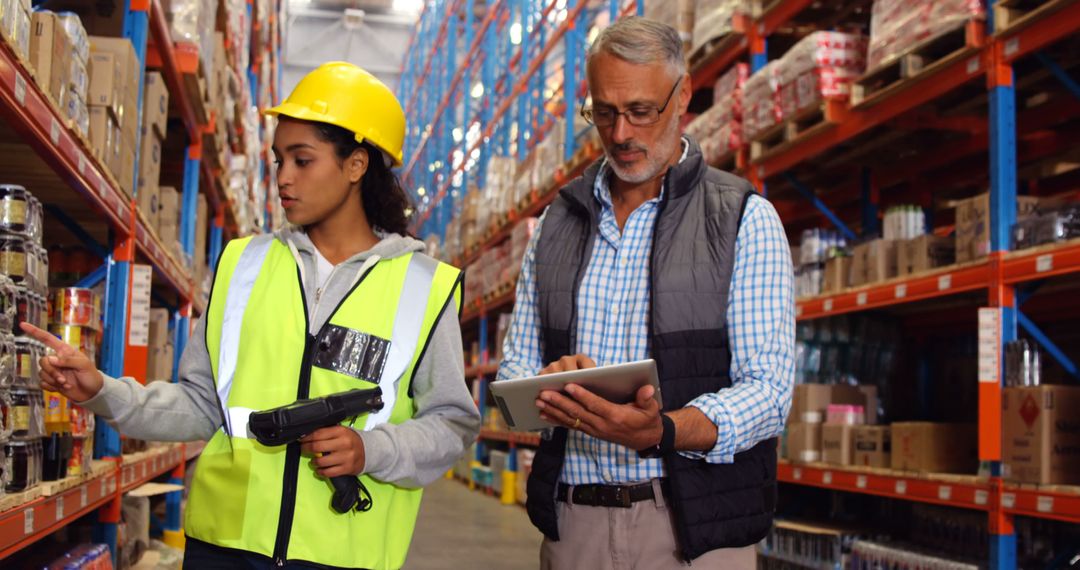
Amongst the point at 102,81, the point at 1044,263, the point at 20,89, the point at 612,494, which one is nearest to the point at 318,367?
the point at 612,494

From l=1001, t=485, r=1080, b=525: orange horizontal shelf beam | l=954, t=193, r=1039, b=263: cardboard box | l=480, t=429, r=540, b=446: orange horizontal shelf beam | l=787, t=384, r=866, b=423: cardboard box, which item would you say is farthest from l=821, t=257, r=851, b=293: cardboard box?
l=480, t=429, r=540, b=446: orange horizontal shelf beam

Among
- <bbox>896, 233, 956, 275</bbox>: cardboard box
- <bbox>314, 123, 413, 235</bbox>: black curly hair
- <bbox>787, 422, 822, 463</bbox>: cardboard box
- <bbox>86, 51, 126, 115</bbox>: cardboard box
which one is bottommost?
<bbox>787, 422, 822, 463</bbox>: cardboard box

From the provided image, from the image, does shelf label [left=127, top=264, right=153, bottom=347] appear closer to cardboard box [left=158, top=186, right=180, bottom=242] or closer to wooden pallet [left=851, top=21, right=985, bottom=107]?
cardboard box [left=158, top=186, right=180, bottom=242]

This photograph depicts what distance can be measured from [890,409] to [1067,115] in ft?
6.43

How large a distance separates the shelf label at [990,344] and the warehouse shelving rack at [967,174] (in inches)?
0.5

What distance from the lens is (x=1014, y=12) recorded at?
418 centimetres

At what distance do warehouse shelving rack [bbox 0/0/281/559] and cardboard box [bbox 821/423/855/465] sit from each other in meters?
3.17

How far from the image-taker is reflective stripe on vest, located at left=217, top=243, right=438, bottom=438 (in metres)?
1.95

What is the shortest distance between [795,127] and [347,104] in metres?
3.91

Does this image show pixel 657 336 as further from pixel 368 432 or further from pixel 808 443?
pixel 808 443

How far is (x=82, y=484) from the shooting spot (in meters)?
3.30

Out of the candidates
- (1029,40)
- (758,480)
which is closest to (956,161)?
(1029,40)

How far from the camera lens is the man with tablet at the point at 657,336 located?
1.88 meters

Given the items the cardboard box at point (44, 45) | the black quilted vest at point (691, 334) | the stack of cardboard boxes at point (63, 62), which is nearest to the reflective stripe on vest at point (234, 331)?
the black quilted vest at point (691, 334)
